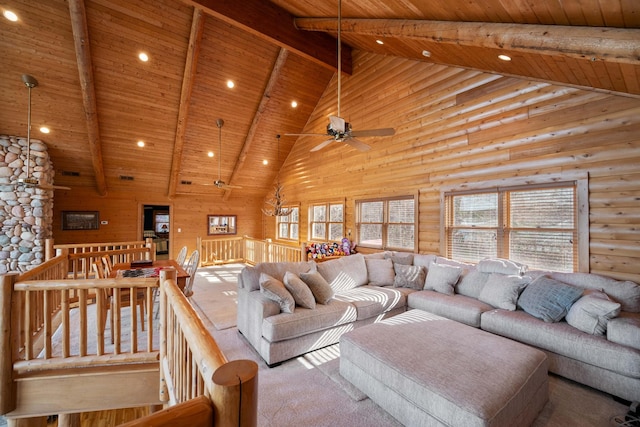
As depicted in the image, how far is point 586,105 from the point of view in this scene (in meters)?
3.46

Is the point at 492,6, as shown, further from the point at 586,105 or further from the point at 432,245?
the point at 432,245

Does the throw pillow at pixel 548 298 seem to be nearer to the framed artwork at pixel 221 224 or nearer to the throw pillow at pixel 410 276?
the throw pillow at pixel 410 276

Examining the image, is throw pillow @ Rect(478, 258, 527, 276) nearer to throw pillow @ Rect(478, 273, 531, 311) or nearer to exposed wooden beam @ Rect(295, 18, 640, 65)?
throw pillow @ Rect(478, 273, 531, 311)

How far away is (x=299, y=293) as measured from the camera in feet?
11.1

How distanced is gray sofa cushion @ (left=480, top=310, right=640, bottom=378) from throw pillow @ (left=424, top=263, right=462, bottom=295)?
78 cm

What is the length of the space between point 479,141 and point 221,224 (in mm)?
8746

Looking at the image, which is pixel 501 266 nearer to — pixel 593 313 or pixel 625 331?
pixel 593 313

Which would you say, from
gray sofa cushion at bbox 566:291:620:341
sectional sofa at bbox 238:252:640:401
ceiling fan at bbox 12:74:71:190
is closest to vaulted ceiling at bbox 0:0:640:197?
ceiling fan at bbox 12:74:71:190

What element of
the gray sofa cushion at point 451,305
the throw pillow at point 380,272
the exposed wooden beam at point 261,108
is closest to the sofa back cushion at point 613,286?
the gray sofa cushion at point 451,305

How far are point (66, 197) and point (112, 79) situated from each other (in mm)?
4097

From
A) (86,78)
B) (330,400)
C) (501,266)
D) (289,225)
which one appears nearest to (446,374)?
(330,400)

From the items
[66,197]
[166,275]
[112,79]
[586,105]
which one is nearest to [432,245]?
[586,105]

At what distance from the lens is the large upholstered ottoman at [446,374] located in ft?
5.99

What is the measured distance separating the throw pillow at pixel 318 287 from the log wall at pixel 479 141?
2546 millimetres
